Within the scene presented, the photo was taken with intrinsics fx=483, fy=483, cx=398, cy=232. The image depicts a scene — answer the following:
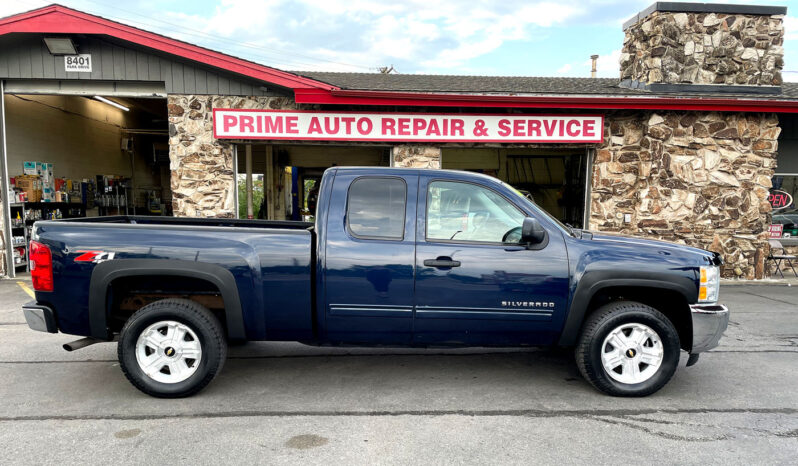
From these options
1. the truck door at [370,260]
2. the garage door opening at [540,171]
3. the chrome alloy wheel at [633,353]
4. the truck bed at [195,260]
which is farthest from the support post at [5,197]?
the chrome alloy wheel at [633,353]

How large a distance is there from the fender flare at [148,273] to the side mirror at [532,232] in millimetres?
2330

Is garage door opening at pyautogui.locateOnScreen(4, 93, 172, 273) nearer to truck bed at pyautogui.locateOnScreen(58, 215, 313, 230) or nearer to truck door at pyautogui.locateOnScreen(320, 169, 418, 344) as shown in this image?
truck bed at pyautogui.locateOnScreen(58, 215, 313, 230)

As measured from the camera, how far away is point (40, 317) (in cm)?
382

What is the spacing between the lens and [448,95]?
891 centimetres

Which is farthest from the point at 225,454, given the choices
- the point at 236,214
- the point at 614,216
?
the point at 614,216

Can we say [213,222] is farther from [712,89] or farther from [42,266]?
[712,89]

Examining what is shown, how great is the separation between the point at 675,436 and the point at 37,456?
4206 mm

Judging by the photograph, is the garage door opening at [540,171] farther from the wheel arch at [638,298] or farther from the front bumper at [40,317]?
the front bumper at [40,317]

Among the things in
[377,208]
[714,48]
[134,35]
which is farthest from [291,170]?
[377,208]

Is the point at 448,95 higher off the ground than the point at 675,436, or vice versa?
the point at 448,95

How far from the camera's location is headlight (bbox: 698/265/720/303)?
13.1 feet

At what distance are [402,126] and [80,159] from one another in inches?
377

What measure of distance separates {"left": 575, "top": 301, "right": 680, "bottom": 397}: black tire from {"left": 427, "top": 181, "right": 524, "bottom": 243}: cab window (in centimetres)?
101

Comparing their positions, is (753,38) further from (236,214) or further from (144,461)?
(144,461)
